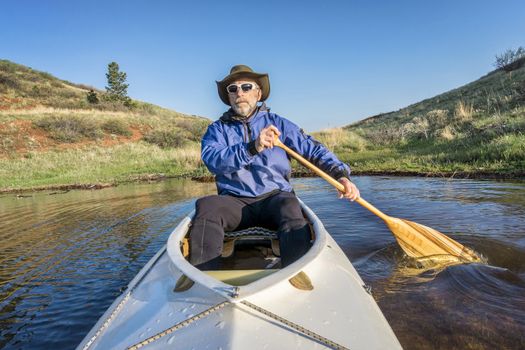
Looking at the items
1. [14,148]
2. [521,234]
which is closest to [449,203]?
[521,234]

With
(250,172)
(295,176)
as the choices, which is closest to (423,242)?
(250,172)

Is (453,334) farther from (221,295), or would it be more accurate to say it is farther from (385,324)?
(221,295)

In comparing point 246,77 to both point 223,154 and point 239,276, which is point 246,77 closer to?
point 223,154

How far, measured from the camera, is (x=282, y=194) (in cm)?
319

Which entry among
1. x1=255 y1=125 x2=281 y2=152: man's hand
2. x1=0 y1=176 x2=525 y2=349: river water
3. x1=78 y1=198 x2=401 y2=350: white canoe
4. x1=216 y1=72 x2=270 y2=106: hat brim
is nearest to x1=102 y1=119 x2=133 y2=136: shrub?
x1=0 y1=176 x2=525 y2=349: river water

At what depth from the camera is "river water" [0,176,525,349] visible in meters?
2.85

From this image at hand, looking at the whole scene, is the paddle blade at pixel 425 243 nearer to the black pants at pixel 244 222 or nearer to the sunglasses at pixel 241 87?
the black pants at pixel 244 222

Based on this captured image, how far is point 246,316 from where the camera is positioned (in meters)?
1.59

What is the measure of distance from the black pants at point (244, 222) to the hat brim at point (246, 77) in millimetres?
1112

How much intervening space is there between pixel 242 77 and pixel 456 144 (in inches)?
411

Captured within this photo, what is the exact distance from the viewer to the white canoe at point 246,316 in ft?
5.06

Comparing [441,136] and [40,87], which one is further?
[40,87]

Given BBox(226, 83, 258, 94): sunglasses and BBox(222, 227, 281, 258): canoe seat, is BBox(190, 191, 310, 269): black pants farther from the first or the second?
BBox(226, 83, 258, 94): sunglasses

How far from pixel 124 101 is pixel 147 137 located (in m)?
16.9
